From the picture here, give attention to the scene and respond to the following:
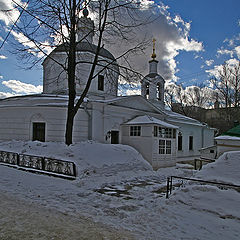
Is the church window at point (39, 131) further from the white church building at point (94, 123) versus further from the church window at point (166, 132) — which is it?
the church window at point (166, 132)

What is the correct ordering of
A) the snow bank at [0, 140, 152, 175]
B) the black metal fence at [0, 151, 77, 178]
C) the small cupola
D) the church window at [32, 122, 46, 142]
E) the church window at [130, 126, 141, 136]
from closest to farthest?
1. the black metal fence at [0, 151, 77, 178]
2. the snow bank at [0, 140, 152, 175]
3. the church window at [32, 122, 46, 142]
4. the church window at [130, 126, 141, 136]
5. the small cupola

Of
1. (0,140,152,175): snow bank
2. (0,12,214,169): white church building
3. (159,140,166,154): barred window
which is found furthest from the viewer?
(159,140,166,154): barred window

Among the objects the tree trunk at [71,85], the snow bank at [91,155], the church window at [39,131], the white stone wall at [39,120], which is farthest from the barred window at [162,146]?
the church window at [39,131]

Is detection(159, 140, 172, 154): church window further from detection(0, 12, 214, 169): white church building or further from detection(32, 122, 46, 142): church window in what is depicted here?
detection(32, 122, 46, 142): church window

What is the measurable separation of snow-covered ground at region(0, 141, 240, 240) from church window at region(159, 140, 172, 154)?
5.57 metres

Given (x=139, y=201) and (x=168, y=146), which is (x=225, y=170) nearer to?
(x=139, y=201)

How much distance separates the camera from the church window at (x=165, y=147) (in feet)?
49.3

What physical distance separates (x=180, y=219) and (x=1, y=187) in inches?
238

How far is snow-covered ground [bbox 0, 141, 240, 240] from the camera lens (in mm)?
4398

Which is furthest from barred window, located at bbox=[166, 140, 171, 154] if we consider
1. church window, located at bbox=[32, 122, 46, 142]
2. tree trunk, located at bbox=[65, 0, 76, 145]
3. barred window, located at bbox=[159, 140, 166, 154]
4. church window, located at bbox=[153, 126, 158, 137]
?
church window, located at bbox=[32, 122, 46, 142]

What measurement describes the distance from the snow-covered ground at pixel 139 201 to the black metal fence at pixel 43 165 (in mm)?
469

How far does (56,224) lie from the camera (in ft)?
14.2

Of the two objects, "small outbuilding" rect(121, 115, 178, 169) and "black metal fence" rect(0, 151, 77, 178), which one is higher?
"small outbuilding" rect(121, 115, 178, 169)

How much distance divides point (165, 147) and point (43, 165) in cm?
905
